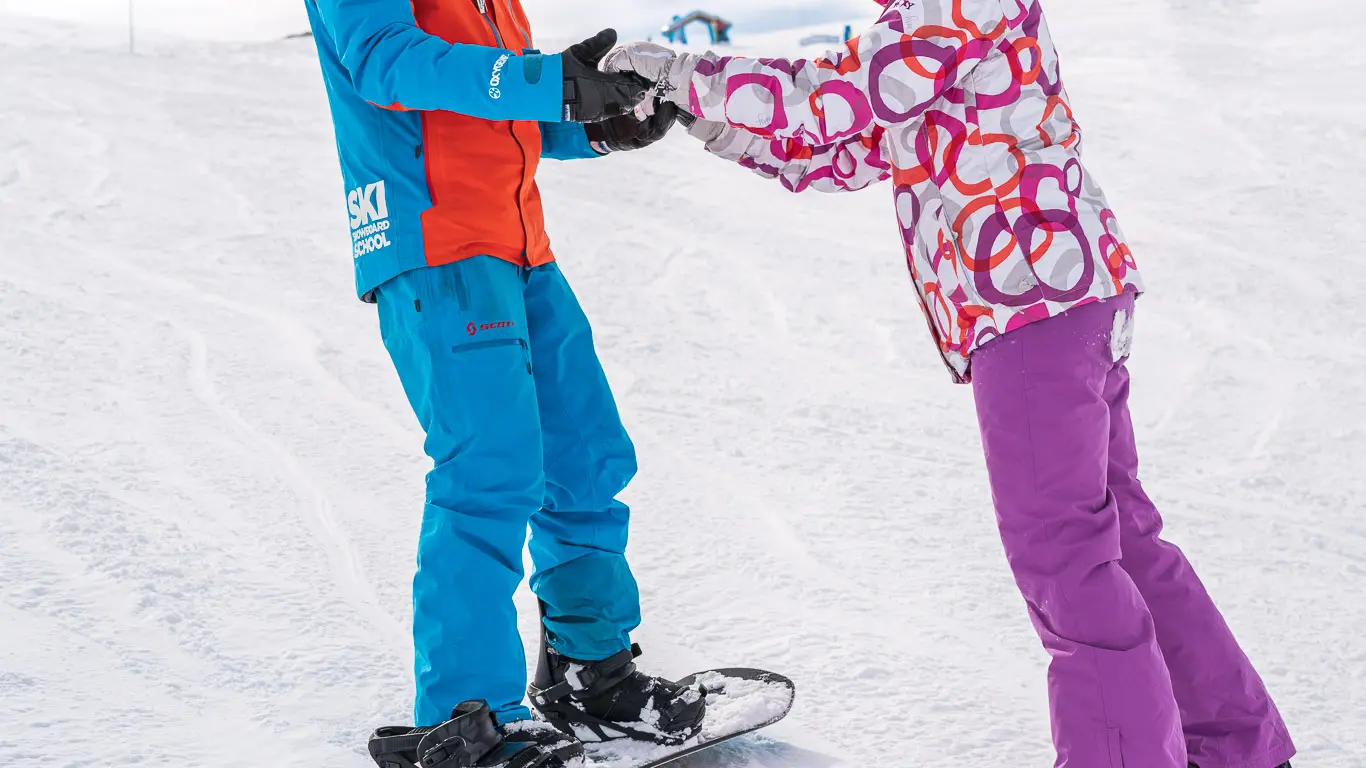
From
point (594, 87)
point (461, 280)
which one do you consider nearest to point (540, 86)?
point (594, 87)

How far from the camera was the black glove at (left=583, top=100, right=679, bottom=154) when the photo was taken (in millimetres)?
2432

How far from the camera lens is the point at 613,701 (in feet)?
8.16

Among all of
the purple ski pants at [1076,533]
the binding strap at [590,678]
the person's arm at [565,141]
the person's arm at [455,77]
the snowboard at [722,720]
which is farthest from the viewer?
the person's arm at [565,141]

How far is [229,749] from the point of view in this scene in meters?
2.32

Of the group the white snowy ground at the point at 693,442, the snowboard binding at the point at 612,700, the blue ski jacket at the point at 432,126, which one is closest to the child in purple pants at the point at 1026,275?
the blue ski jacket at the point at 432,126

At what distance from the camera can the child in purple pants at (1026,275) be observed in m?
1.95

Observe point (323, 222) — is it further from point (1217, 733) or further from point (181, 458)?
point (1217, 733)

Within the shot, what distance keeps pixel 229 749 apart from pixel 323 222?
184 inches

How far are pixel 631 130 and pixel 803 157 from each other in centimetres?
34

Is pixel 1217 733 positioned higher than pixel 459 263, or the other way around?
pixel 459 263

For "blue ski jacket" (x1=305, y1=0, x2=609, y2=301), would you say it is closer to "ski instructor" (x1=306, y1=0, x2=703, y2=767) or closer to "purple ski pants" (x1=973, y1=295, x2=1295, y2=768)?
"ski instructor" (x1=306, y1=0, x2=703, y2=767)

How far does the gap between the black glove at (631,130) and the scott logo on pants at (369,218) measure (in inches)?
18.7

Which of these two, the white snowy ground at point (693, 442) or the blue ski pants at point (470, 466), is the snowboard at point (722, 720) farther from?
the blue ski pants at point (470, 466)

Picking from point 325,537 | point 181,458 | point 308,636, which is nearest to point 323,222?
point 181,458
